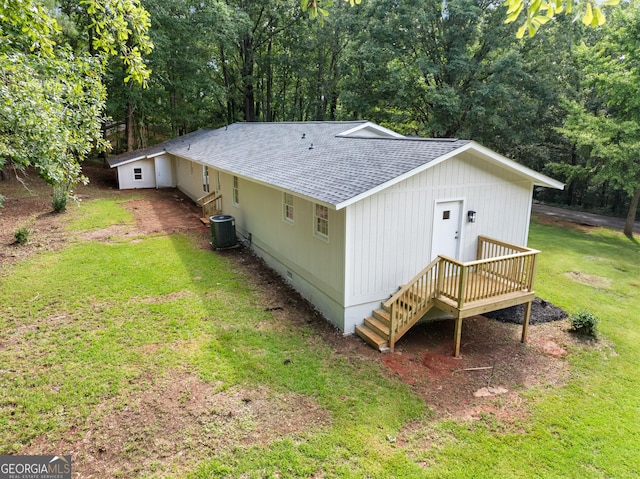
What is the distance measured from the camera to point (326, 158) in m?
9.73

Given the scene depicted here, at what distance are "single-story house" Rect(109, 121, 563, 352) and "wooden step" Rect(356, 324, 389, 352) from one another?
176 millimetres

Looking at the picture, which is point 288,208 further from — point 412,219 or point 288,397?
point 288,397

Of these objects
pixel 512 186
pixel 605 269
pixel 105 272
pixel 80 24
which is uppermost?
pixel 80 24

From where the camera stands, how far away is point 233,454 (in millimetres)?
4512

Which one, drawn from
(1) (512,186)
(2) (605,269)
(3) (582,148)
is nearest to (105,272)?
(1) (512,186)

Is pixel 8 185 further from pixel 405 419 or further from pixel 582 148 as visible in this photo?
pixel 582 148

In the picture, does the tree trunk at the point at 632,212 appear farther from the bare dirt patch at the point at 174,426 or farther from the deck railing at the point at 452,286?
the bare dirt patch at the point at 174,426

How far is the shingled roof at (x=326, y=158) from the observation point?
7020mm

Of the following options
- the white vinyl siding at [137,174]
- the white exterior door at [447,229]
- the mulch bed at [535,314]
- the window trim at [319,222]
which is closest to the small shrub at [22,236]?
the window trim at [319,222]

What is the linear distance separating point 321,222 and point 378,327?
2.36 metres

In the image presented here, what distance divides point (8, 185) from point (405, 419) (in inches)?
901

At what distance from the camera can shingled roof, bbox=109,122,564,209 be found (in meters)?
7.02

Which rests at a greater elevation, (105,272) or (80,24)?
(80,24)

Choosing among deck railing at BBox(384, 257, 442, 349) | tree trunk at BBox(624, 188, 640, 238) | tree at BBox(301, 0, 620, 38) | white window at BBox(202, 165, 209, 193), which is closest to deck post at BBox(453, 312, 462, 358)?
deck railing at BBox(384, 257, 442, 349)
